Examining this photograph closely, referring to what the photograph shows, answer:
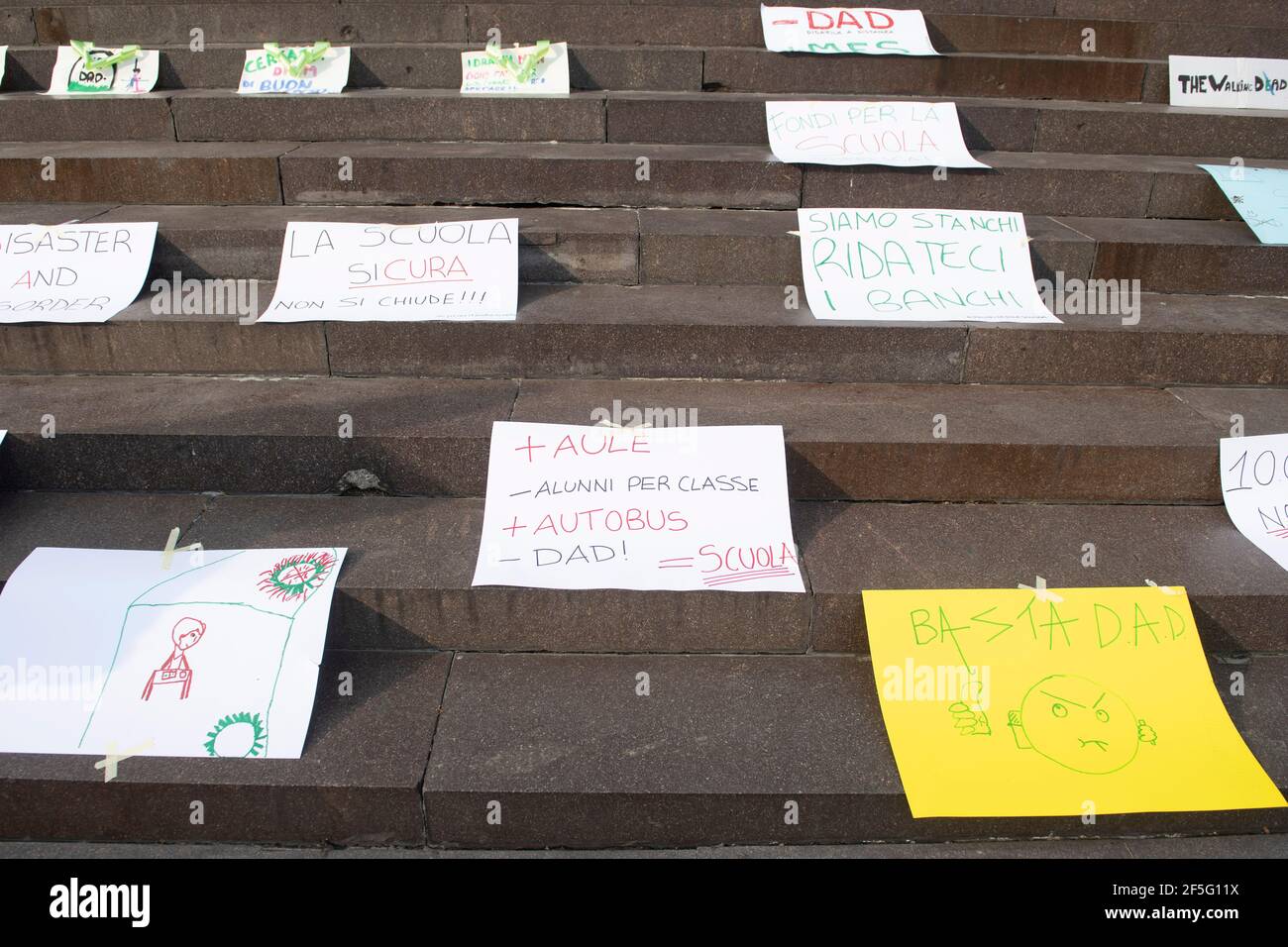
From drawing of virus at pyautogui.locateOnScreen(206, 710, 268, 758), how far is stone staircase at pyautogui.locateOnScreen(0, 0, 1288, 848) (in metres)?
0.04

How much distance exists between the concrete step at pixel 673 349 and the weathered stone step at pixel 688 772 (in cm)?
128

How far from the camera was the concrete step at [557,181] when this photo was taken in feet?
12.2

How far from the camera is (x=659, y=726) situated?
2236 millimetres

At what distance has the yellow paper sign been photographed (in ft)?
6.90

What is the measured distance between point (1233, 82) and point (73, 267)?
222 inches

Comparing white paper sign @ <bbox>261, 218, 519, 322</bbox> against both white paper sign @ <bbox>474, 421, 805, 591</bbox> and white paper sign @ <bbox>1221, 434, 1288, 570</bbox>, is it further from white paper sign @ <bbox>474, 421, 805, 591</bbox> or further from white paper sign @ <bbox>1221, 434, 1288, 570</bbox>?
white paper sign @ <bbox>1221, 434, 1288, 570</bbox>

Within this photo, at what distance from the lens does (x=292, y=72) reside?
4289 millimetres

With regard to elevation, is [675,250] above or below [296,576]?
above

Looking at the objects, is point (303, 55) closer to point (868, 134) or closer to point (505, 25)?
point (505, 25)

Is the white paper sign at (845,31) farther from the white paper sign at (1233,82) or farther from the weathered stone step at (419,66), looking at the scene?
the white paper sign at (1233,82)

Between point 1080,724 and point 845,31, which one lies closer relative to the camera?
point 1080,724

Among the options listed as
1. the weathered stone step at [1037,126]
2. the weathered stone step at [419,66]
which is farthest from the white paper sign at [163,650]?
the weathered stone step at [419,66]

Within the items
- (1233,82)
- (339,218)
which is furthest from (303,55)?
(1233,82)

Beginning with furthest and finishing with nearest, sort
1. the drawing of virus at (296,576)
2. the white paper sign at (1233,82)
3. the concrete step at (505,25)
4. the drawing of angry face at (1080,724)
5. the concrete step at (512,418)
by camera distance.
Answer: the concrete step at (505,25) < the white paper sign at (1233,82) < the concrete step at (512,418) < the drawing of virus at (296,576) < the drawing of angry face at (1080,724)
